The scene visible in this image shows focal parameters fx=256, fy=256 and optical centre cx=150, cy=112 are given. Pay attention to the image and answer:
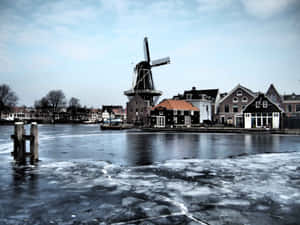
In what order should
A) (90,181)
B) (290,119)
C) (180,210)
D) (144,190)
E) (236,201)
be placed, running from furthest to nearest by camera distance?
1. (290,119)
2. (90,181)
3. (144,190)
4. (236,201)
5. (180,210)


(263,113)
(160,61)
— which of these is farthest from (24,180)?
(160,61)

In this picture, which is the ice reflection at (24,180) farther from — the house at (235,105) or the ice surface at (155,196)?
the house at (235,105)

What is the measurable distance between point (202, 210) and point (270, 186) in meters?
3.02

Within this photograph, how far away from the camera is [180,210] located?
5594 millimetres

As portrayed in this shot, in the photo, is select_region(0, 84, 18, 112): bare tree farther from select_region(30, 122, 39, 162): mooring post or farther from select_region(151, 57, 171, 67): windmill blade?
select_region(30, 122, 39, 162): mooring post

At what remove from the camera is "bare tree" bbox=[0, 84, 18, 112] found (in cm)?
7744

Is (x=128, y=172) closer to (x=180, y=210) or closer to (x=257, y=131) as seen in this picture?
(x=180, y=210)

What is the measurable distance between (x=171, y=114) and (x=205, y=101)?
1277 cm

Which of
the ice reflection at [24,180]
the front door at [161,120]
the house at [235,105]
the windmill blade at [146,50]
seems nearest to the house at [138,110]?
the front door at [161,120]

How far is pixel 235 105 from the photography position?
54.3 metres

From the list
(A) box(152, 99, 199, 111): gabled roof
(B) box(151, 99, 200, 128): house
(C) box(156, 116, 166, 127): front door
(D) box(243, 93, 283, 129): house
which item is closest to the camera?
(D) box(243, 93, 283, 129): house

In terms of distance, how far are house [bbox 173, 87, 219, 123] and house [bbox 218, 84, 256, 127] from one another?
238 inches

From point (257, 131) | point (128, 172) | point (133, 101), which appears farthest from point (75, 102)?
point (128, 172)

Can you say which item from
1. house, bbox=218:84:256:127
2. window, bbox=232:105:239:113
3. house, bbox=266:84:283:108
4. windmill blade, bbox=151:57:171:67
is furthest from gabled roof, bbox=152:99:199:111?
house, bbox=266:84:283:108
